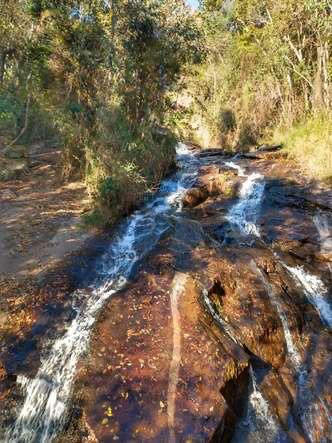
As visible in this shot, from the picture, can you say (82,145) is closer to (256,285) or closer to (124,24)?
(124,24)

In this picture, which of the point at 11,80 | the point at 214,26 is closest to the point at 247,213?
the point at 11,80

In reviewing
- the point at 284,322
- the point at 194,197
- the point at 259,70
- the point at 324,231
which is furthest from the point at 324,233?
the point at 259,70

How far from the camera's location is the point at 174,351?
16.7 ft

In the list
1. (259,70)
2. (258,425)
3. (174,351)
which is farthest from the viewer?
(259,70)

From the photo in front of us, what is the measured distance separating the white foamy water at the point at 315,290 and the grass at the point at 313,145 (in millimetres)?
4830

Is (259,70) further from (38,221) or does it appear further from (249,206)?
(38,221)

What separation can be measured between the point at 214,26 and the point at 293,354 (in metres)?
20.0

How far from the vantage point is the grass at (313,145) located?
11.7m

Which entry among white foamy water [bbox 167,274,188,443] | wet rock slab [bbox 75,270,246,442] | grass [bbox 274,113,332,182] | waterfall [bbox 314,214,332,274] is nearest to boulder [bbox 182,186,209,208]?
waterfall [bbox 314,214,332,274]

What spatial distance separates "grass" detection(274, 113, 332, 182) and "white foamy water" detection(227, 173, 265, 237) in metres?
1.82

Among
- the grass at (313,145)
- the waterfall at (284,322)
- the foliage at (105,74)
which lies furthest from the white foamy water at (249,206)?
the foliage at (105,74)

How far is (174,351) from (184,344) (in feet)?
0.63

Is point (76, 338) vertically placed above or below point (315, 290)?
above

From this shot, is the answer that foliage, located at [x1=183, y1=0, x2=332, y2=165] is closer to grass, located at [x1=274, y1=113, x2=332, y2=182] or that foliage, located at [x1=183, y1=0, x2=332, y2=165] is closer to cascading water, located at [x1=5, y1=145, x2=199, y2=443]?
grass, located at [x1=274, y1=113, x2=332, y2=182]
